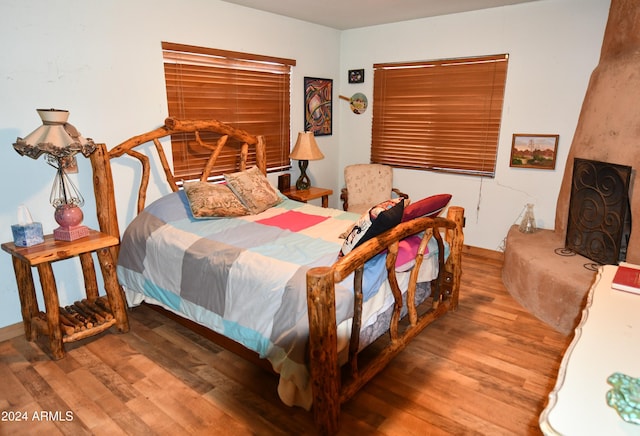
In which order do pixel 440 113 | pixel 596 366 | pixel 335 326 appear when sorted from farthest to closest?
pixel 440 113 < pixel 335 326 < pixel 596 366

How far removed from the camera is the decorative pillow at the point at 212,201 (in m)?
3.10

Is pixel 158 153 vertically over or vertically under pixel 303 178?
over

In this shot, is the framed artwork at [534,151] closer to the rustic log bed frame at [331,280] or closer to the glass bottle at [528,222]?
the glass bottle at [528,222]

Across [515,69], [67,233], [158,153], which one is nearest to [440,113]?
[515,69]

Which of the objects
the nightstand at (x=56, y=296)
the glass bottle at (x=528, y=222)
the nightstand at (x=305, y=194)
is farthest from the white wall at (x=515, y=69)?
the nightstand at (x=56, y=296)

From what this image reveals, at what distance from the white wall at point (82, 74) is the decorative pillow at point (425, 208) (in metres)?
2.20

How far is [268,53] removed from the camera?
4.09 meters

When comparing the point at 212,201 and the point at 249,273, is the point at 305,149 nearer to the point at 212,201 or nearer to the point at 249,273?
the point at 212,201

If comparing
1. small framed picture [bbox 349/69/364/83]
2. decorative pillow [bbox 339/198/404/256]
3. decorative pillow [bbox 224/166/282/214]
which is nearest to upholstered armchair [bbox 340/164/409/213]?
small framed picture [bbox 349/69/364/83]

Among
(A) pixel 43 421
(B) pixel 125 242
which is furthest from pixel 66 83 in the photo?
(A) pixel 43 421

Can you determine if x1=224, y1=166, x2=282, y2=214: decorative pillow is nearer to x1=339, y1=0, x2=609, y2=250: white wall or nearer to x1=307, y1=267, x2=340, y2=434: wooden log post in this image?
x1=307, y1=267, x2=340, y2=434: wooden log post

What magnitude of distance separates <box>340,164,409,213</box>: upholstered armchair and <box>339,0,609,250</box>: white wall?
250 mm

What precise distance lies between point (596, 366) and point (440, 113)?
Result: 11.5ft

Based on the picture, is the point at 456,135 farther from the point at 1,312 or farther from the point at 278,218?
the point at 1,312
